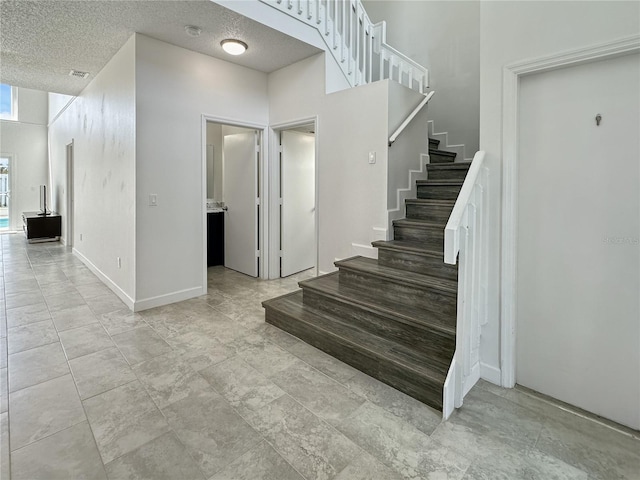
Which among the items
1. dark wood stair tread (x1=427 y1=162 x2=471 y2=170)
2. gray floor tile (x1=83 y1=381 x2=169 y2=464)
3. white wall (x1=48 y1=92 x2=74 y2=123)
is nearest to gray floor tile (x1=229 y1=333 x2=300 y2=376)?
gray floor tile (x1=83 y1=381 x2=169 y2=464)

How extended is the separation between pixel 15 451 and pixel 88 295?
272 centimetres

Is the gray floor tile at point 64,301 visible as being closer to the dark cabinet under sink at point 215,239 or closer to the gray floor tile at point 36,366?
the gray floor tile at point 36,366

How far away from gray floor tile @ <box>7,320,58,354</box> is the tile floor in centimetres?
2

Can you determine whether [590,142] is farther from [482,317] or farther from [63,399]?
[63,399]

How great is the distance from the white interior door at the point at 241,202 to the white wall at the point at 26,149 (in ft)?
23.4

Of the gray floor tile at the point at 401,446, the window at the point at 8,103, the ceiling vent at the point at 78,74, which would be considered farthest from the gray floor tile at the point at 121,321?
the window at the point at 8,103

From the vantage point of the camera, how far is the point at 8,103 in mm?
8672

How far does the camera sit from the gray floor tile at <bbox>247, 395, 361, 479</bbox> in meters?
1.57

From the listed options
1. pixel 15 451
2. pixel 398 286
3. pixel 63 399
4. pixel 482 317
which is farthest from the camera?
pixel 398 286

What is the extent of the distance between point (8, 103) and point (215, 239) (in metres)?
7.85

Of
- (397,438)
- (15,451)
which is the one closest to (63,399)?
(15,451)

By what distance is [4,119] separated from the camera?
8469 mm

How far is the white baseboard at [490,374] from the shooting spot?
2.24 metres

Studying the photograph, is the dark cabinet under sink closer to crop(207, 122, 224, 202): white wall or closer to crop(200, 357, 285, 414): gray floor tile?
crop(207, 122, 224, 202): white wall
